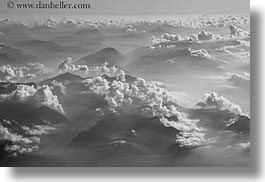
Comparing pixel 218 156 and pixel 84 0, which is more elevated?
pixel 84 0

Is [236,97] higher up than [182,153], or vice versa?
[236,97]

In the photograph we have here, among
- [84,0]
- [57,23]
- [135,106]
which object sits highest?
[84,0]

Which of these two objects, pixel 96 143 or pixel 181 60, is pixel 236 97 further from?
pixel 96 143

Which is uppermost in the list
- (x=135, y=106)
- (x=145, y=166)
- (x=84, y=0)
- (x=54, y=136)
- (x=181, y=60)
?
(x=84, y=0)

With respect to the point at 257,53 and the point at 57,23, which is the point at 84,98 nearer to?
the point at 57,23

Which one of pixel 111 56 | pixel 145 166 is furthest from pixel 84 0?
pixel 145 166

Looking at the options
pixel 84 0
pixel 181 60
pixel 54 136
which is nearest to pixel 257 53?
pixel 181 60
